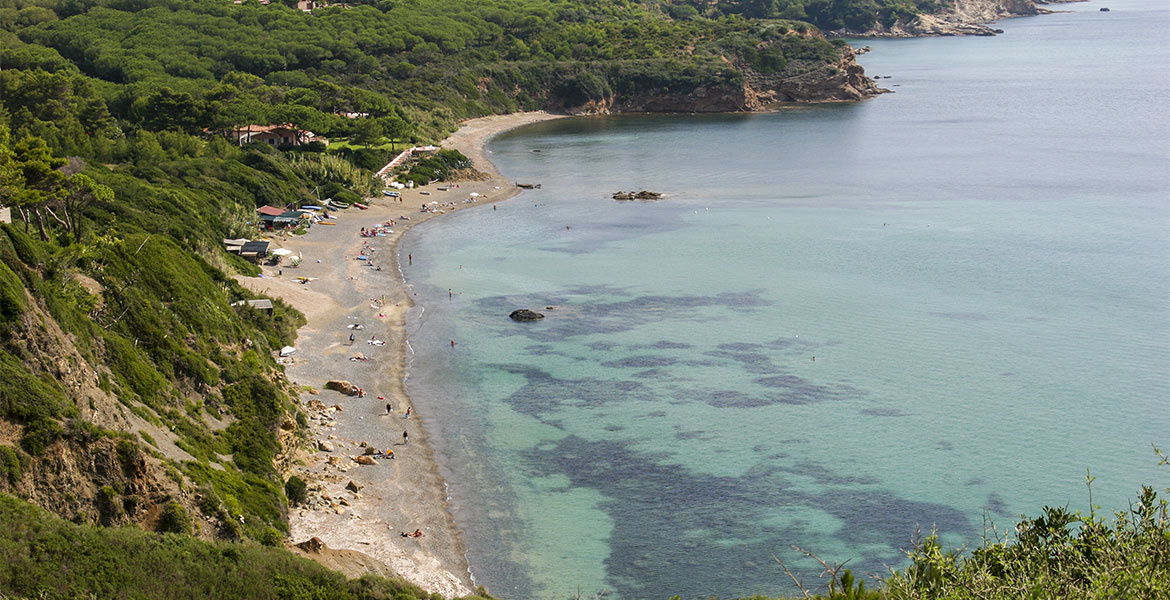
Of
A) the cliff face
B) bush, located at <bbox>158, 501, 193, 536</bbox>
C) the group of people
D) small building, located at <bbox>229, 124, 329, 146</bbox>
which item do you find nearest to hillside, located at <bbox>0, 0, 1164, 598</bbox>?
bush, located at <bbox>158, 501, 193, 536</bbox>

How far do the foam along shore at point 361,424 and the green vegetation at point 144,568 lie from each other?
13.8 feet

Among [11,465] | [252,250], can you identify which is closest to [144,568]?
[11,465]

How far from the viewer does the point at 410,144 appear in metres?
121

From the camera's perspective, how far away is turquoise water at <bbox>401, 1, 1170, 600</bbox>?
40156mm

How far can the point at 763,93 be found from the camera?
172250 mm

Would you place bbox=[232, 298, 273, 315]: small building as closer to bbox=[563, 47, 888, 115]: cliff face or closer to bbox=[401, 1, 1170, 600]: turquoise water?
bbox=[401, 1, 1170, 600]: turquoise water

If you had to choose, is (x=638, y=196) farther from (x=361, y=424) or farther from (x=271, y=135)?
(x=361, y=424)

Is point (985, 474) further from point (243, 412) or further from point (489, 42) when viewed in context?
point (489, 42)

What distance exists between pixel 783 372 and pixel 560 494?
57.2 feet

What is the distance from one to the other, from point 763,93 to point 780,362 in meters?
122

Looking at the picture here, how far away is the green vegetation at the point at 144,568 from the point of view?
26.1m

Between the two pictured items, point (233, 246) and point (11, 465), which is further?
point (233, 246)

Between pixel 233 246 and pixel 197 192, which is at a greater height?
pixel 197 192

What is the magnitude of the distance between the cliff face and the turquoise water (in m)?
50.9
